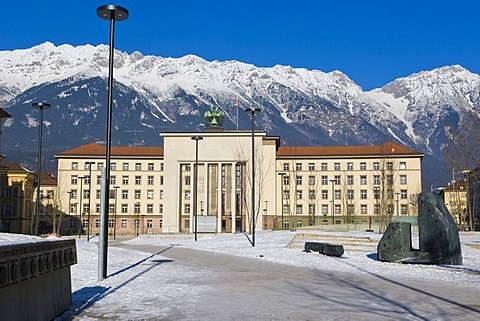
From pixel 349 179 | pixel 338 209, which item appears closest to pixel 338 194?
pixel 338 209

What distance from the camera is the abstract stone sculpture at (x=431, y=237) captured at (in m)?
22.8

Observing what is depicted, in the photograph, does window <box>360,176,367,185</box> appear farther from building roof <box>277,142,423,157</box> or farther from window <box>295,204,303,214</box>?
window <box>295,204,303,214</box>

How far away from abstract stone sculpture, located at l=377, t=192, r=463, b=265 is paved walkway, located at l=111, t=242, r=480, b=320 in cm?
496

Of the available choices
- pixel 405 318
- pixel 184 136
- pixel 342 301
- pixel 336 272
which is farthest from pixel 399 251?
pixel 184 136

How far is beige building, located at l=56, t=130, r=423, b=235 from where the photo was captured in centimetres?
8950

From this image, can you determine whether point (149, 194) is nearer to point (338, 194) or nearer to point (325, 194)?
point (325, 194)

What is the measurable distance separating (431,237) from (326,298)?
11740 millimetres

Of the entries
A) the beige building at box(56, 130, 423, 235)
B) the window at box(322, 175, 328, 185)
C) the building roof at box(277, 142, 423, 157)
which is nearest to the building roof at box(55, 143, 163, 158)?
the beige building at box(56, 130, 423, 235)

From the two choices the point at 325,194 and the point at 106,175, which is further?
the point at 325,194

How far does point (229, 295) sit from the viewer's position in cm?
1343

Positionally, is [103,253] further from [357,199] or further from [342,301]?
[357,199]

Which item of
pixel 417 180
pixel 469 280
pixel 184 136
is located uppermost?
pixel 184 136

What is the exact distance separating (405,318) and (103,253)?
916cm

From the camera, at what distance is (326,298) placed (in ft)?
42.5
